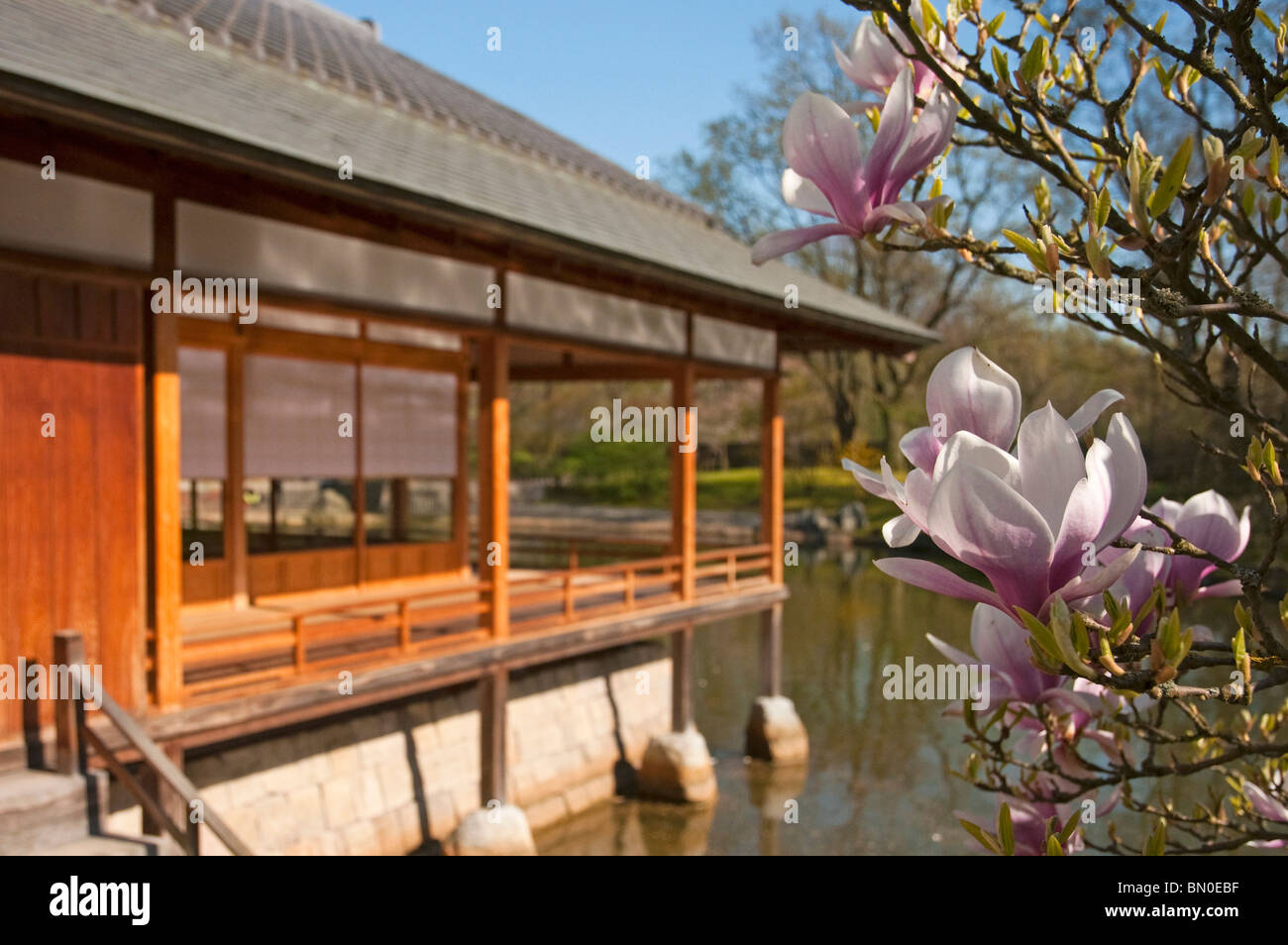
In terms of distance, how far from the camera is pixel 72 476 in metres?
→ 5.40

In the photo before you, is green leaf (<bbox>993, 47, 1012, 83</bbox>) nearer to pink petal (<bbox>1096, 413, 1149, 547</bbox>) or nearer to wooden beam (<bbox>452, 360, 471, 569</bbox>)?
A: pink petal (<bbox>1096, 413, 1149, 547</bbox>)

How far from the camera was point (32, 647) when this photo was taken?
5.30 meters

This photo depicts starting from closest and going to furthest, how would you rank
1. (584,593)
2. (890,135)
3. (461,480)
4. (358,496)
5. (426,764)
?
(890,135) → (426,764) → (584,593) → (358,496) → (461,480)

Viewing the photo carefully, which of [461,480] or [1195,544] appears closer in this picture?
[1195,544]

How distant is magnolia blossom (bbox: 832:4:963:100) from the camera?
1.30 m

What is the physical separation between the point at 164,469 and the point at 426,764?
3.89 meters

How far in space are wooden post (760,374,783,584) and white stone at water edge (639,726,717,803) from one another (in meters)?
2.51

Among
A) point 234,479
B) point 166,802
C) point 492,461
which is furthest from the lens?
point 234,479

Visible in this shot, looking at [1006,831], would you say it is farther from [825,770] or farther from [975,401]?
[825,770]

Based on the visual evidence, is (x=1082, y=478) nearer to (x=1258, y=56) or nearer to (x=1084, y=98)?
(x=1258, y=56)

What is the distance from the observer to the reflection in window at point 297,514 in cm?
937

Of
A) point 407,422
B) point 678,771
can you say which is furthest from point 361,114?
point 678,771
